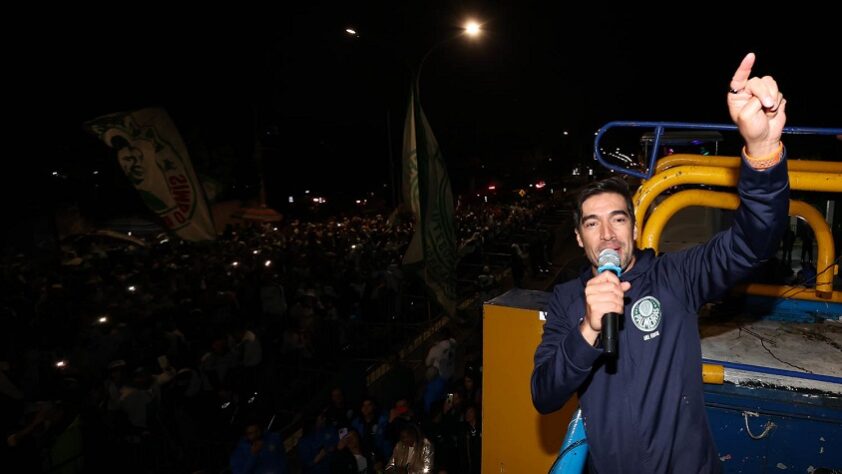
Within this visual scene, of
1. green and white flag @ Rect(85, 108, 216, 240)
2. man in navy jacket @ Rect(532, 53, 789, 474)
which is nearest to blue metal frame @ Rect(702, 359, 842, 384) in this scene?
man in navy jacket @ Rect(532, 53, 789, 474)

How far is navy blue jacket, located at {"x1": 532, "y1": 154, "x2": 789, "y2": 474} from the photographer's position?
1.85 m

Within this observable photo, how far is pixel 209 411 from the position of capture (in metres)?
7.50

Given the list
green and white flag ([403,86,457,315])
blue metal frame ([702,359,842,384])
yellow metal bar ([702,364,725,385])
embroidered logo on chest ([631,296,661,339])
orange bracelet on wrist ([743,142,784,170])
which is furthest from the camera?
green and white flag ([403,86,457,315])

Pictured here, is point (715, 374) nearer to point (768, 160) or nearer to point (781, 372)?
point (781, 372)

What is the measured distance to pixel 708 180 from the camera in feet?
9.77

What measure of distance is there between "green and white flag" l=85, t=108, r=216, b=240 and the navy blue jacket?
6.54 meters

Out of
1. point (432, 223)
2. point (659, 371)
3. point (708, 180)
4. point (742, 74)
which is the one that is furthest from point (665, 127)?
point (432, 223)

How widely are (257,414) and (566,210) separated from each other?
4477 centimetres

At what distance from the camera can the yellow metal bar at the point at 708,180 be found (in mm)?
2822

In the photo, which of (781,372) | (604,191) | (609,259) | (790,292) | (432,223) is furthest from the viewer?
(432,223)

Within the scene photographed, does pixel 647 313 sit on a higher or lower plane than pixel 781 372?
higher

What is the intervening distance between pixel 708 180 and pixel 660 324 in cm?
146

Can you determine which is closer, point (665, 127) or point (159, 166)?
point (665, 127)

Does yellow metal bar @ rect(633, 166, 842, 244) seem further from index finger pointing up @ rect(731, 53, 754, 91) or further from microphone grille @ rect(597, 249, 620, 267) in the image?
index finger pointing up @ rect(731, 53, 754, 91)
